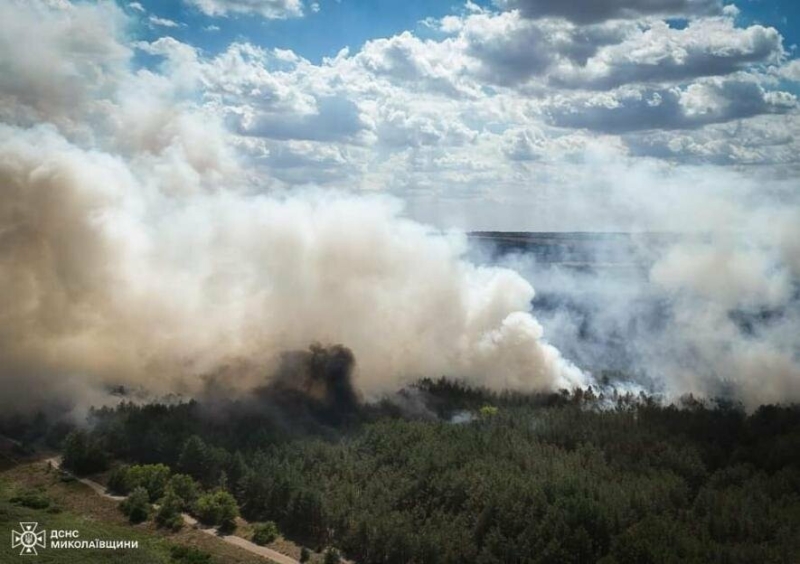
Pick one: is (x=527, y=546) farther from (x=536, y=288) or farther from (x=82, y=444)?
(x=536, y=288)

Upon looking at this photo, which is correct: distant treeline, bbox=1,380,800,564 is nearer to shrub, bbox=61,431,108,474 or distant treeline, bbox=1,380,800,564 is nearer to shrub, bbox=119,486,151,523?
shrub, bbox=61,431,108,474

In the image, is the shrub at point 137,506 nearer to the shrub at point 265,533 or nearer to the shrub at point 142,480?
the shrub at point 142,480

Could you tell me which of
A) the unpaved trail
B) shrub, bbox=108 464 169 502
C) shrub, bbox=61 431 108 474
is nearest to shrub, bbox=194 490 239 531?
the unpaved trail

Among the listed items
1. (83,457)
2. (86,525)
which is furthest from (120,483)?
(86,525)

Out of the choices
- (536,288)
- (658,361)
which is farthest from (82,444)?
(536,288)

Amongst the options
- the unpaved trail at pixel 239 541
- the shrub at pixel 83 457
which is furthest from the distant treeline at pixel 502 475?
the unpaved trail at pixel 239 541

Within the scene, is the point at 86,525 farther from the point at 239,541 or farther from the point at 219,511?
the point at 239,541
